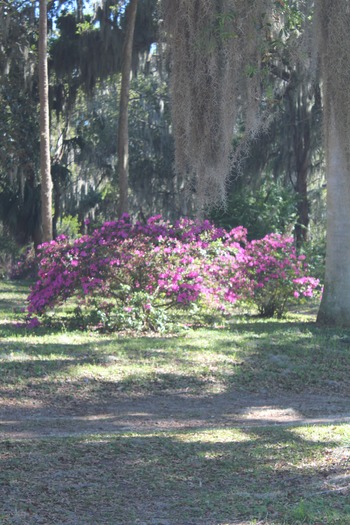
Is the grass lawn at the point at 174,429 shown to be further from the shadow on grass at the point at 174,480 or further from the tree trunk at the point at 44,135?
the tree trunk at the point at 44,135

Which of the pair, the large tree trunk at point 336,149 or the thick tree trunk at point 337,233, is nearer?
the large tree trunk at point 336,149

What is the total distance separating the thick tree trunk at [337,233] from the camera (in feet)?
37.4

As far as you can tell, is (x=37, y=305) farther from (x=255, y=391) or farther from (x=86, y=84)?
(x=86, y=84)

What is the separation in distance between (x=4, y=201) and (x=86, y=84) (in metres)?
4.30

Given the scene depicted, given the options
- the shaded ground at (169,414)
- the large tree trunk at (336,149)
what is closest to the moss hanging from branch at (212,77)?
the large tree trunk at (336,149)

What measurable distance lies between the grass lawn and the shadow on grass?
0.01 meters

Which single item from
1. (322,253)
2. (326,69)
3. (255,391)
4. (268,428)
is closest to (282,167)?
(322,253)

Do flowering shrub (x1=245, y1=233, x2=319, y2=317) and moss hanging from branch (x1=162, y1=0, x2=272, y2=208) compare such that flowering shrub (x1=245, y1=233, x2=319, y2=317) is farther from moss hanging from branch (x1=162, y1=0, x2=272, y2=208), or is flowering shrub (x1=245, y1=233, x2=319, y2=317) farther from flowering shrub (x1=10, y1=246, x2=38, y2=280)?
flowering shrub (x1=10, y1=246, x2=38, y2=280)

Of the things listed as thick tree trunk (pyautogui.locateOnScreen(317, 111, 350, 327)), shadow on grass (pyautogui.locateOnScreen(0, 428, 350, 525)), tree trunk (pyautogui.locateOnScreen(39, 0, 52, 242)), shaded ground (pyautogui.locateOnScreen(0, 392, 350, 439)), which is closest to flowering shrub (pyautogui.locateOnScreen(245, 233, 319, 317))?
thick tree trunk (pyautogui.locateOnScreen(317, 111, 350, 327))

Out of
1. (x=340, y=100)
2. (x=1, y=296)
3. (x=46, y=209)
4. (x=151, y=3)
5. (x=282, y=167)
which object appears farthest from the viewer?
(x=282, y=167)

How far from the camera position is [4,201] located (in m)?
22.4

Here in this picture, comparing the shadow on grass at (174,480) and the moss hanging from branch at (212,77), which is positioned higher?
the moss hanging from branch at (212,77)

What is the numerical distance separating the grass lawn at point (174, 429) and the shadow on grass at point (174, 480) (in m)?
0.01

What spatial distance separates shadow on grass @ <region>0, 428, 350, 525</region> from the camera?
4.50 m
